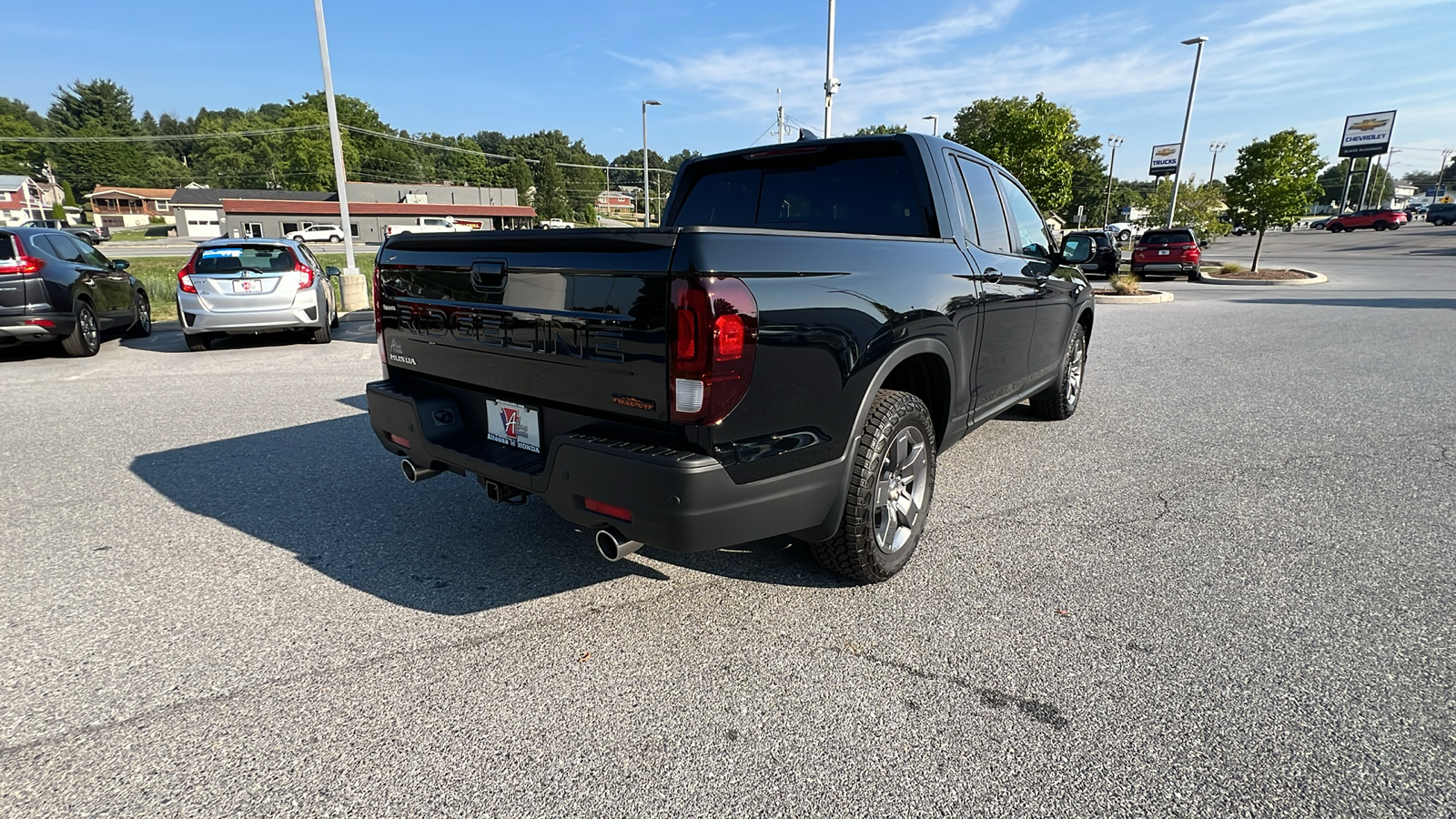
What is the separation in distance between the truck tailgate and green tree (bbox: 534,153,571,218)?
94.7 metres

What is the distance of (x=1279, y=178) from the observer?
69.0 feet

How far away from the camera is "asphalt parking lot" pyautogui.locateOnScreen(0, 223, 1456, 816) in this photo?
2018 millimetres

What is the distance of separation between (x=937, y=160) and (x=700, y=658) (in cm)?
266

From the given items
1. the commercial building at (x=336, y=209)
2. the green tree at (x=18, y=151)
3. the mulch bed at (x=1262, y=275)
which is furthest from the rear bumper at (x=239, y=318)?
the green tree at (x=18, y=151)

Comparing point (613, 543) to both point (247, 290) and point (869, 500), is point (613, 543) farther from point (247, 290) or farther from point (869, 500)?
point (247, 290)

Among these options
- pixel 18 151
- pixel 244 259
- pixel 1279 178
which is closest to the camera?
pixel 244 259

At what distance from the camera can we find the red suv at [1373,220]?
52969mm

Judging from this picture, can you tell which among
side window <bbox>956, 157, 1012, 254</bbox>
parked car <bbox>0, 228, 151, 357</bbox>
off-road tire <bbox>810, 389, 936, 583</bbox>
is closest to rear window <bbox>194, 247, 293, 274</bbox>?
parked car <bbox>0, 228, 151, 357</bbox>

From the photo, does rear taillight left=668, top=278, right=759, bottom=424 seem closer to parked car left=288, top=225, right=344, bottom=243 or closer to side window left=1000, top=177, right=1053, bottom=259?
side window left=1000, top=177, right=1053, bottom=259

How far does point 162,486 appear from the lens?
4.26 meters

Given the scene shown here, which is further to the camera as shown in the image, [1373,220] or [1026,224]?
[1373,220]

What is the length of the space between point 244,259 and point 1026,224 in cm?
865

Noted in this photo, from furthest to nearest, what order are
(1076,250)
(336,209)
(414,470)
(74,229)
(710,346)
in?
(336,209), (74,229), (1076,250), (414,470), (710,346)

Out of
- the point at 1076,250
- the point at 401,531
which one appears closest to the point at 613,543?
the point at 401,531
